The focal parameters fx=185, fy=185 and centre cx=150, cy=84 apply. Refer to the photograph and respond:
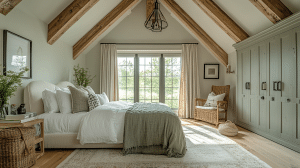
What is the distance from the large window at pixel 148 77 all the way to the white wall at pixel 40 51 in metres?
1.69

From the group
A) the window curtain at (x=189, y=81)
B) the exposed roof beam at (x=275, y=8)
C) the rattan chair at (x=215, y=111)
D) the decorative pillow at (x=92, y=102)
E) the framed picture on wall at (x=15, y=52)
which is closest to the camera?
the framed picture on wall at (x=15, y=52)

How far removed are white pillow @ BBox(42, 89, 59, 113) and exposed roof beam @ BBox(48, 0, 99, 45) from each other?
1.27m

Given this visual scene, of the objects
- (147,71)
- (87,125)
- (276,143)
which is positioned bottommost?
(276,143)

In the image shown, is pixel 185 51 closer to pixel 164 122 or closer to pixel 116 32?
pixel 116 32

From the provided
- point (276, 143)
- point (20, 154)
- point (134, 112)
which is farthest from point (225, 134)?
point (20, 154)

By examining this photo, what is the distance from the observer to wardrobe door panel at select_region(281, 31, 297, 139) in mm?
2693

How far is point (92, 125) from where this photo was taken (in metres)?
2.62

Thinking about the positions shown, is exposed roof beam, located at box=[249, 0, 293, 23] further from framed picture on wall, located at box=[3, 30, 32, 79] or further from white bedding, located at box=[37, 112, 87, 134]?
framed picture on wall, located at box=[3, 30, 32, 79]

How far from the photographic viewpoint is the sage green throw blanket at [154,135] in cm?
249

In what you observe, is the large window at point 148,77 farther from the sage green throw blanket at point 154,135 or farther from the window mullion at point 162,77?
the sage green throw blanket at point 154,135

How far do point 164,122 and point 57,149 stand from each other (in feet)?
5.51

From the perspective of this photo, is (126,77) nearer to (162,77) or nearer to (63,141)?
(162,77)

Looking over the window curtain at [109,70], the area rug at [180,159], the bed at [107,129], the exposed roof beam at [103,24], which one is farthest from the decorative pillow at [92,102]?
the window curtain at [109,70]

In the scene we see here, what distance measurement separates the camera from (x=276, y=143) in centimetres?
309
